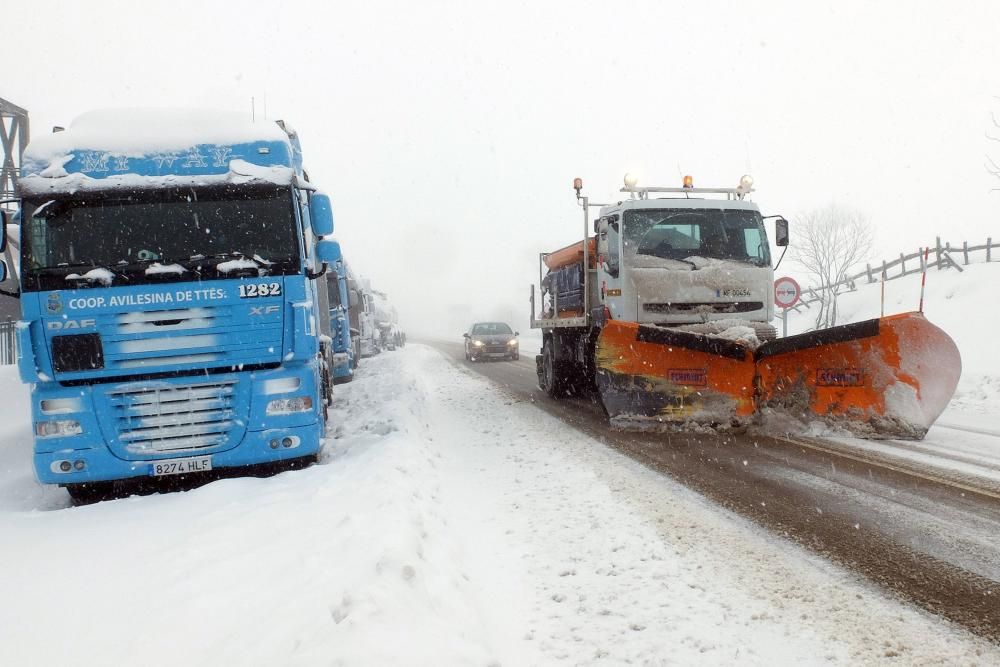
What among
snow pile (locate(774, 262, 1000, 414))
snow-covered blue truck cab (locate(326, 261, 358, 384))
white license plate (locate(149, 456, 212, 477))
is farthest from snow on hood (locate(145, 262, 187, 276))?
snow pile (locate(774, 262, 1000, 414))

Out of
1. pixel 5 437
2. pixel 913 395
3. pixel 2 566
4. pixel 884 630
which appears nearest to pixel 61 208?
pixel 2 566

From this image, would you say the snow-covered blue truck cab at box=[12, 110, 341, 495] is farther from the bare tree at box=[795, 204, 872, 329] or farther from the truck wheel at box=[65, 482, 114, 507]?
the bare tree at box=[795, 204, 872, 329]

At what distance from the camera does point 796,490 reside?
4863mm

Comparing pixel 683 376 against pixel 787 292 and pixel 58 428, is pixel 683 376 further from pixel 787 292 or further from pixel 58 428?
pixel 58 428

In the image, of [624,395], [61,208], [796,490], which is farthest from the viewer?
[624,395]

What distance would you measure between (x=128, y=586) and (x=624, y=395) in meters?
5.62

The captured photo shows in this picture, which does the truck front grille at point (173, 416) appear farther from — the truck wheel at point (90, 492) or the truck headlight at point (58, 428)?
the truck wheel at point (90, 492)

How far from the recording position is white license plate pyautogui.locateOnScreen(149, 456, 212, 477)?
208 inches

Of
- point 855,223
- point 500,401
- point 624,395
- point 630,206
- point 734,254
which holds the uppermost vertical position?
point 855,223

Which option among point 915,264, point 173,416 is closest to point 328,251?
point 173,416

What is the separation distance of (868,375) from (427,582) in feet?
19.4

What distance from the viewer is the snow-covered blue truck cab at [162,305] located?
5.17 meters

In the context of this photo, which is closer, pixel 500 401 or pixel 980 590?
pixel 980 590

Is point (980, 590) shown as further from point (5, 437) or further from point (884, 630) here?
point (5, 437)
